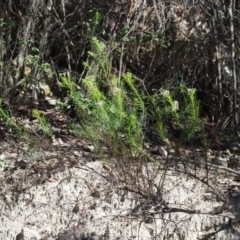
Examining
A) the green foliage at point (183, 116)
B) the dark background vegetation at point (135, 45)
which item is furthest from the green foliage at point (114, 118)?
the dark background vegetation at point (135, 45)

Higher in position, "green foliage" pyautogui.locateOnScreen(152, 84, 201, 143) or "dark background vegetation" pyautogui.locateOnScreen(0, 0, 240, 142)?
"dark background vegetation" pyautogui.locateOnScreen(0, 0, 240, 142)

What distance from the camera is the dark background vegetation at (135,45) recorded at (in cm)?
730

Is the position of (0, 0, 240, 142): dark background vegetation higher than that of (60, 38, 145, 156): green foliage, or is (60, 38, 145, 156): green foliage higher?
(0, 0, 240, 142): dark background vegetation

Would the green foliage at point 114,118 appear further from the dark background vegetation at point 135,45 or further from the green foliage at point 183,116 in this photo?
the dark background vegetation at point 135,45

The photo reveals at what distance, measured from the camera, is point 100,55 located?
20.5 ft

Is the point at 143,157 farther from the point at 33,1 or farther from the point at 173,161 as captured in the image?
the point at 33,1

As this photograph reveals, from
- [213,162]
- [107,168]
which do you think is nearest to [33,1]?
[107,168]

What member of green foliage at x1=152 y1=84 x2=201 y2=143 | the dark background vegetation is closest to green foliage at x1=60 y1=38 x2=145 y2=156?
green foliage at x1=152 y1=84 x2=201 y2=143

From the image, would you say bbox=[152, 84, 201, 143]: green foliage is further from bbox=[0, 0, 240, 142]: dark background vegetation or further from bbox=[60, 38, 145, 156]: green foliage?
bbox=[0, 0, 240, 142]: dark background vegetation

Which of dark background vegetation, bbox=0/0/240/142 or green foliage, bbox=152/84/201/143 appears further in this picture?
dark background vegetation, bbox=0/0/240/142

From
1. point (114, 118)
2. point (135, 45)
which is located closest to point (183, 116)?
point (114, 118)

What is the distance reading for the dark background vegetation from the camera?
287 inches

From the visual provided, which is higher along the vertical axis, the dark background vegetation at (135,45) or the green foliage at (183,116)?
the dark background vegetation at (135,45)

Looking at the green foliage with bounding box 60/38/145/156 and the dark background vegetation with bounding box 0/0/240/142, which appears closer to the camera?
the green foliage with bounding box 60/38/145/156
